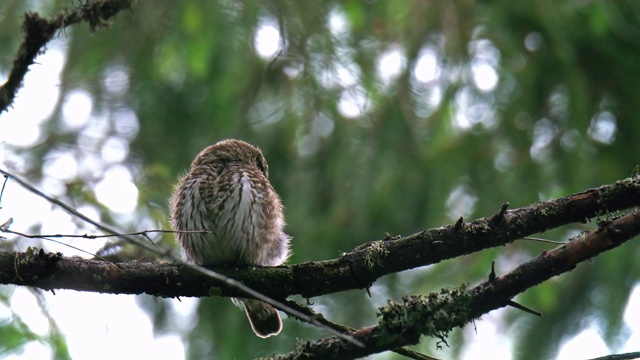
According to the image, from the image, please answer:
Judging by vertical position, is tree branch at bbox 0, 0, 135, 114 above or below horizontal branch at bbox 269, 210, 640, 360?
above

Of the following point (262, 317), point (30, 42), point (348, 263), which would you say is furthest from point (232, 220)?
point (30, 42)

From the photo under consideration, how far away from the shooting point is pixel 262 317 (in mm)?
4816

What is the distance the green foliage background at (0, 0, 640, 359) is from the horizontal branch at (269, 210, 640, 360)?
312 cm

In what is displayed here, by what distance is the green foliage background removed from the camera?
20.3 feet

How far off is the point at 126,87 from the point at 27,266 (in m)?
4.28

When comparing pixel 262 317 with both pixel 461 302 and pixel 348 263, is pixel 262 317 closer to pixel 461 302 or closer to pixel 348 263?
pixel 348 263

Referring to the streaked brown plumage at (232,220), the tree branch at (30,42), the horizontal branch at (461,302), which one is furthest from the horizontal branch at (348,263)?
the streaked brown plumage at (232,220)

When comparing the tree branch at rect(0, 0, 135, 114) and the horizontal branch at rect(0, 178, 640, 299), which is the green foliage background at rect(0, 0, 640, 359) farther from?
the horizontal branch at rect(0, 178, 640, 299)

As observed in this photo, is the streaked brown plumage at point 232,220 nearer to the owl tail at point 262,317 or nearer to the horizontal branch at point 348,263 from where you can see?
the owl tail at point 262,317

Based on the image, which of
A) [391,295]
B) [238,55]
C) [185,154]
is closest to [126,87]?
[185,154]

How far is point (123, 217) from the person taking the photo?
509 centimetres

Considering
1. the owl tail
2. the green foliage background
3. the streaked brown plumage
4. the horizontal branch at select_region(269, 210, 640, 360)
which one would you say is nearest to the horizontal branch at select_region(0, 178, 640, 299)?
the horizontal branch at select_region(269, 210, 640, 360)

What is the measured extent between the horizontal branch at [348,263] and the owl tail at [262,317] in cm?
117

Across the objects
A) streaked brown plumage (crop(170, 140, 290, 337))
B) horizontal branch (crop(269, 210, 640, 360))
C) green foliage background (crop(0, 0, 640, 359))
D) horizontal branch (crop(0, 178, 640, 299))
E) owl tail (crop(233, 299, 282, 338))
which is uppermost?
green foliage background (crop(0, 0, 640, 359))
